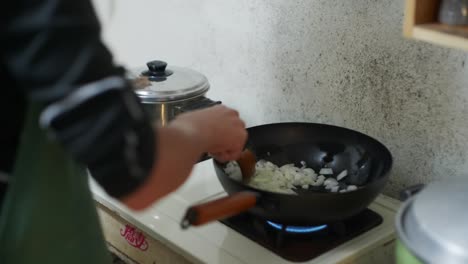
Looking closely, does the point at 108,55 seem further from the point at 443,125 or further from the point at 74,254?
the point at 443,125

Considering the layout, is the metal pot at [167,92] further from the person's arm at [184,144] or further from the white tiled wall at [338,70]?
the person's arm at [184,144]

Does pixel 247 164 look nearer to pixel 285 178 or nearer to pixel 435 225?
pixel 285 178

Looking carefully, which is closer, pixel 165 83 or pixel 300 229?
pixel 300 229

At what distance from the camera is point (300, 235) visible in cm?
92

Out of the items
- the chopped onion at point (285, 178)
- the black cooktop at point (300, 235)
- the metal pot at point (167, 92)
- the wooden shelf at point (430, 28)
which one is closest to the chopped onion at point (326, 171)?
the chopped onion at point (285, 178)

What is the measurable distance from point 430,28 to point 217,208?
35cm

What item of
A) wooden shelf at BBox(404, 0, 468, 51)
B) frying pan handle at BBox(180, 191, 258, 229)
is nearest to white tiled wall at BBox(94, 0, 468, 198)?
wooden shelf at BBox(404, 0, 468, 51)

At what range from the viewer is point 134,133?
542 millimetres

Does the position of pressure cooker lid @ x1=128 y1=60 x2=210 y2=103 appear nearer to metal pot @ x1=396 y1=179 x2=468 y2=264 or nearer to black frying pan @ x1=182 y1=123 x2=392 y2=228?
black frying pan @ x1=182 y1=123 x2=392 y2=228

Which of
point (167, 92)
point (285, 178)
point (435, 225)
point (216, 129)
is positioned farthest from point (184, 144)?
point (167, 92)


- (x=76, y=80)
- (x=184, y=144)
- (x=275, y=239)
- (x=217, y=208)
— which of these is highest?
(x=76, y=80)

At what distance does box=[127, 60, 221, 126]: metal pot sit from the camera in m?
1.16

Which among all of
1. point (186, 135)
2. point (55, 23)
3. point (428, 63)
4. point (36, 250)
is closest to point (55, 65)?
point (55, 23)

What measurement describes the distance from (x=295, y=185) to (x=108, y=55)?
567 millimetres
